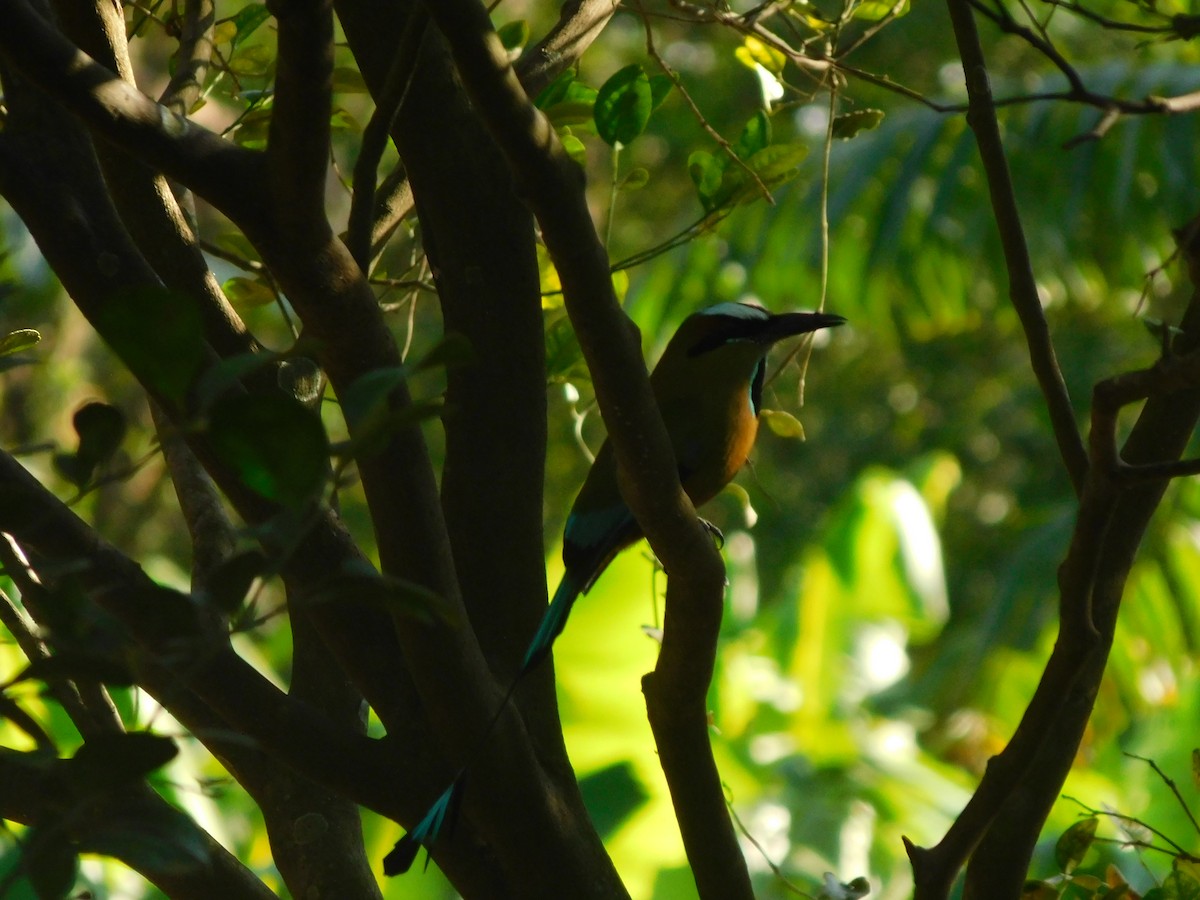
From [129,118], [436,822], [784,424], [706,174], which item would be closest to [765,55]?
[706,174]

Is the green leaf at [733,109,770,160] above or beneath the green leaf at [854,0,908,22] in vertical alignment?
beneath

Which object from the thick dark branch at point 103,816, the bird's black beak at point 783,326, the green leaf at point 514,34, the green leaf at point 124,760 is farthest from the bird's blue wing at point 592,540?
the green leaf at point 124,760

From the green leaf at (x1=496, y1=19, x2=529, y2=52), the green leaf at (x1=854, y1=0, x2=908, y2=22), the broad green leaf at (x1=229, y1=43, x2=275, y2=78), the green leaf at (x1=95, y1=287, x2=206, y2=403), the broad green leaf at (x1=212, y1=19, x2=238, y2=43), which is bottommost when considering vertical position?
the green leaf at (x1=95, y1=287, x2=206, y2=403)

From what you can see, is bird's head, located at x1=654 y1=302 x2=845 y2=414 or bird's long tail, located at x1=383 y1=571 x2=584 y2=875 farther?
bird's head, located at x1=654 y1=302 x2=845 y2=414

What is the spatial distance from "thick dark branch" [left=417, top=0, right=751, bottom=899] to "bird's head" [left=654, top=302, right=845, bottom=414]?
992 mm

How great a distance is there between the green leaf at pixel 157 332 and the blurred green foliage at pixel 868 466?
→ 0.79 metres

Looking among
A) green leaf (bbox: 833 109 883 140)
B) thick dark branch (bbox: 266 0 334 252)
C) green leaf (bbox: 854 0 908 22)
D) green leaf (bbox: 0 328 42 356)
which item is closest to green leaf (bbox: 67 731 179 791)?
thick dark branch (bbox: 266 0 334 252)

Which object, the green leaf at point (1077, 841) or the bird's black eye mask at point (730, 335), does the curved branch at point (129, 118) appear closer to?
the green leaf at point (1077, 841)

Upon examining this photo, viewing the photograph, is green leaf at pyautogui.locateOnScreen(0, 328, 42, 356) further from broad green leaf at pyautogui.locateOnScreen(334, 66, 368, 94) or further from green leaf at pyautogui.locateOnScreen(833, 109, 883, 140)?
green leaf at pyautogui.locateOnScreen(833, 109, 883, 140)

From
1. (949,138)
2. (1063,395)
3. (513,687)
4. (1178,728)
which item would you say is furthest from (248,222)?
(949,138)

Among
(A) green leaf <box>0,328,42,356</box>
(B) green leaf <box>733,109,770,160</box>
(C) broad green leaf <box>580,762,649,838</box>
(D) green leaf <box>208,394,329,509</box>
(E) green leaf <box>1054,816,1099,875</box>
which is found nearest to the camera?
(D) green leaf <box>208,394,329,509</box>

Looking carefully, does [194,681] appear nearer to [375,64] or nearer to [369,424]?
[369,424]

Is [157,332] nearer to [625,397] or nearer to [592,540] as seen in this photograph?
[625,397]

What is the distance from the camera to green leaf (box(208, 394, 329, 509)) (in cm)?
71
